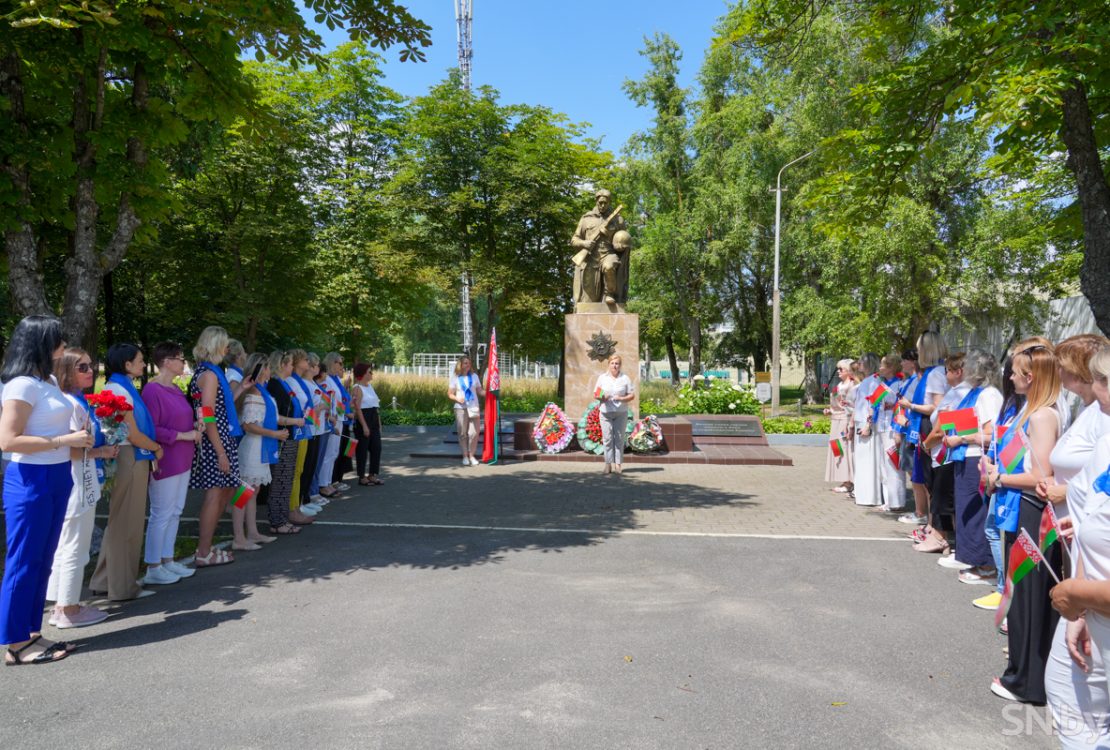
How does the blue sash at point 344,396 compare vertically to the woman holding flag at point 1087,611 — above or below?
above

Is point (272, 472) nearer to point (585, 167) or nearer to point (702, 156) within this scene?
point (585, 167)

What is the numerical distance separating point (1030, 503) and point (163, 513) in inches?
227

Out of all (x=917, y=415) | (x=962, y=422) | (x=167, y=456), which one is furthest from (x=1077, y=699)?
(x=167, y=456)

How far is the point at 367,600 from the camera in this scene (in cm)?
504

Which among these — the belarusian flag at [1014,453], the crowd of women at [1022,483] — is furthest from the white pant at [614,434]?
the belarusian flag at [1014,453]

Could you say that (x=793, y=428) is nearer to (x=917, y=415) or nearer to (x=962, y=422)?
(x=917, y=415)

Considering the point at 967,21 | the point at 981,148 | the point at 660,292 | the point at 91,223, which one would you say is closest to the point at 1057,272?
the point at 981,148

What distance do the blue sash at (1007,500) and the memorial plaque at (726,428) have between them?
35.8 ft

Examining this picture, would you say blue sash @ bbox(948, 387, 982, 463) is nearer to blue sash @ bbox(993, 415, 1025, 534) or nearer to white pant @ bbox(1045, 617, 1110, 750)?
blue sash @ bbox(993, 415, 1025, 534)

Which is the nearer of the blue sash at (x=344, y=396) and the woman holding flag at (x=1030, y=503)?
the woman holding flag at (x=1030, y=503)

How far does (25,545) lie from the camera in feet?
12.8

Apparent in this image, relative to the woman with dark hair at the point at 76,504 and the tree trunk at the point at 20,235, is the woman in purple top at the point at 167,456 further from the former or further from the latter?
the tree trunk at the point at 20,235

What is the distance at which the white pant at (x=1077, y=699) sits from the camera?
2.26 meters

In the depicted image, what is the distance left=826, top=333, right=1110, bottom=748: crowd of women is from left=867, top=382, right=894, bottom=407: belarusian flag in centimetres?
Answer: 2
